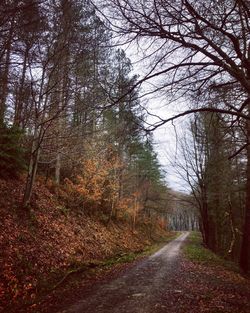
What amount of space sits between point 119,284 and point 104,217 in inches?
519

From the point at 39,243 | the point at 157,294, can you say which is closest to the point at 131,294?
the point at 157,294

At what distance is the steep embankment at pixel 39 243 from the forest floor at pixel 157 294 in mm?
979

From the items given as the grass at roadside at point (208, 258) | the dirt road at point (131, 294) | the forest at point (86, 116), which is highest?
the forest at point (86, 116)

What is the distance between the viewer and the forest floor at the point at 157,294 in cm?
672

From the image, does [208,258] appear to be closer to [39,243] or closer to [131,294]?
[39,243]

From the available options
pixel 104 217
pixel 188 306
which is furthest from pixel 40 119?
pixel 104 217

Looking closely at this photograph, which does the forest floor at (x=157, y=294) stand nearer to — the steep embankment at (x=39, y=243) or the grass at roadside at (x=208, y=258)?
the steep embankment at (x=39, y=243)

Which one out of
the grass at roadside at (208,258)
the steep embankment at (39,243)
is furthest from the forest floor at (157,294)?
the grass at roadside at (208,258)

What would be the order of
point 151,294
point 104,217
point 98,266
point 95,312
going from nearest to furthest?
point 95,312 → point 151,294 → point 98,266 → point 104,217

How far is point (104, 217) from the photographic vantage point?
22406 millimetres

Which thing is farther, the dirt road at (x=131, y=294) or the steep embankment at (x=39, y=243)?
the steep embankment at (x=39, y=243)

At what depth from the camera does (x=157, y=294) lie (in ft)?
26.1

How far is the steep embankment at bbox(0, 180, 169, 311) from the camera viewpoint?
8.25 meters

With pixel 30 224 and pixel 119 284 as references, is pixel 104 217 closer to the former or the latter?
pixel 30 224
